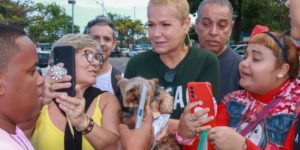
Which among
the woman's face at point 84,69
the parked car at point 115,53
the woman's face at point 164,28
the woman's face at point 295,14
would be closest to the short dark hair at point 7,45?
the woman's face at point 84,69

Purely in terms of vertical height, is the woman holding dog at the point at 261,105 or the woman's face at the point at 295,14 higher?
the woman's face at the point at 295,14

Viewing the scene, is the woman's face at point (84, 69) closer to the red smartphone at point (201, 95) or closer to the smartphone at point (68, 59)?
the smartphone at point (68, 59)

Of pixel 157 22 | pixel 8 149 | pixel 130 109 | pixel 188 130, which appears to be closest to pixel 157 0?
pixel 157 22

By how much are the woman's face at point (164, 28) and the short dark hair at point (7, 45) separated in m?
1.31

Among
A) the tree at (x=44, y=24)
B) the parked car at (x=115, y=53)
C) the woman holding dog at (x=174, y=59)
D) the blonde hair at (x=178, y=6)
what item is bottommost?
the parked car at (x=115, y=53)

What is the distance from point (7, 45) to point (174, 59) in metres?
1.55

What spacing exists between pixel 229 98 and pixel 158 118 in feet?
2.57

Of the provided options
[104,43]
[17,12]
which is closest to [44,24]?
[17,12]

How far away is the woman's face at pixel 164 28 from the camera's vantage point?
2.36 metres

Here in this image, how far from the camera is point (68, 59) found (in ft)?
5.93

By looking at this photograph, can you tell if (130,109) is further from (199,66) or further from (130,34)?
(130,34)

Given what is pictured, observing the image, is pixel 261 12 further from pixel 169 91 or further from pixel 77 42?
pixel 77 42

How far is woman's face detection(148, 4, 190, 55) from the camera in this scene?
2355 mm

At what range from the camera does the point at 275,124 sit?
1.91 meters
